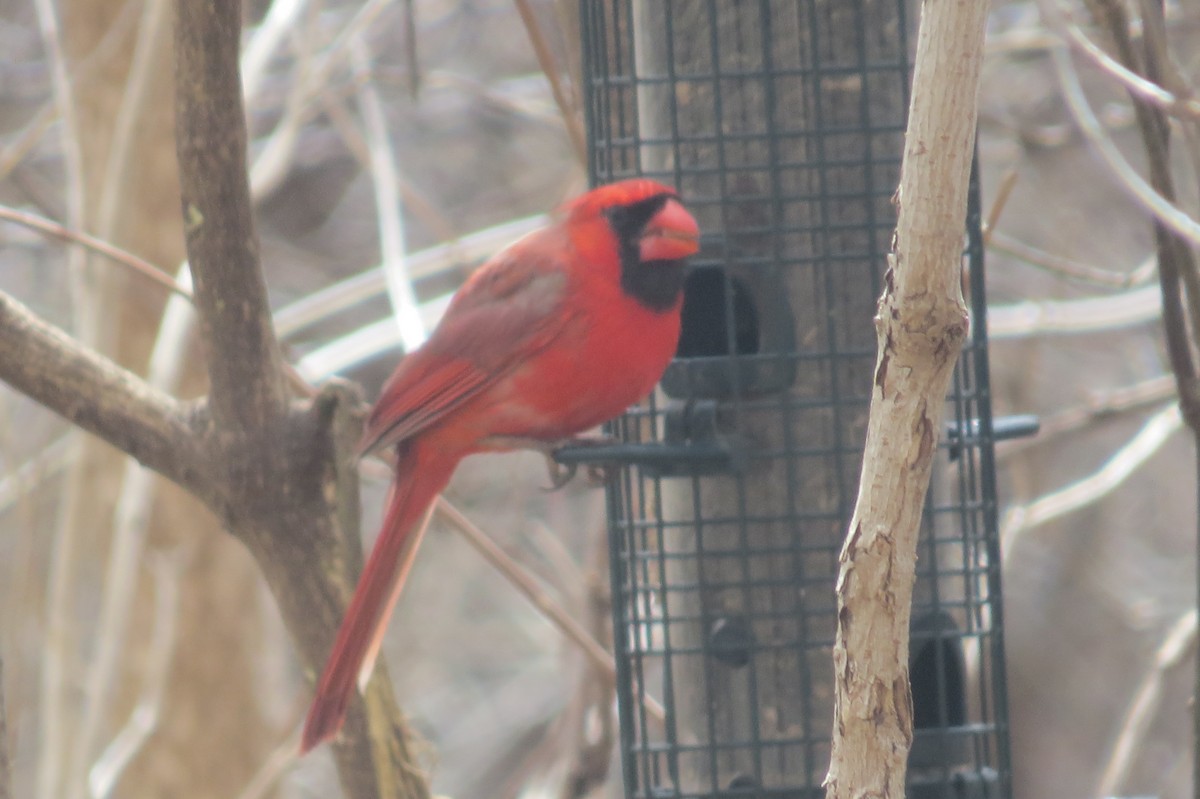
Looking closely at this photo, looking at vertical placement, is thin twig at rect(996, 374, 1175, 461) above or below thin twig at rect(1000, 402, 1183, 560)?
above

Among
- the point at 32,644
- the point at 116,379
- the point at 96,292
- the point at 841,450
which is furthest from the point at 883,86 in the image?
the point at 32,644

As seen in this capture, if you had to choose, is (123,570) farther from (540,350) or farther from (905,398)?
(905,398)

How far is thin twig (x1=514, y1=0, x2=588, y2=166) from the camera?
3.86 metres

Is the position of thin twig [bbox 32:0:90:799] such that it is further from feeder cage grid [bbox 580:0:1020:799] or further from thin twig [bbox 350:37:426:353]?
feeder cage grid [bbox 580:0:1020:799]

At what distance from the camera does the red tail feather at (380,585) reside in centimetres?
340

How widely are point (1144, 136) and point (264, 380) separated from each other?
1.80 meters

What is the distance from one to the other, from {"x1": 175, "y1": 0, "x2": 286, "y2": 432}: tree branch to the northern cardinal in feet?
2.31

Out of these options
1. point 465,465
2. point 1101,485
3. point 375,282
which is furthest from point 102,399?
point 465,465

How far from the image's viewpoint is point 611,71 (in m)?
4.12

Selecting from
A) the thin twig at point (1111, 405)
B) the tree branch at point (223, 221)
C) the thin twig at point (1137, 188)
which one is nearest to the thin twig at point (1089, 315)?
the thin twig at point (1111, 405)

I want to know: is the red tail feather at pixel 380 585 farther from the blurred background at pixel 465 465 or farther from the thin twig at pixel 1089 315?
the thin twig at pixel 1089 315

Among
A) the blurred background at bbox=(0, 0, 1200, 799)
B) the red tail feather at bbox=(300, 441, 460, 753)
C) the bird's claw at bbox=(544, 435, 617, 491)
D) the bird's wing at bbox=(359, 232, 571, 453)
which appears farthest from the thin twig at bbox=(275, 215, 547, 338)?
the bird's claw at bbox=(544, 435, 617, 491)

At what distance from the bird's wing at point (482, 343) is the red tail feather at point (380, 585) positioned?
0.10 m

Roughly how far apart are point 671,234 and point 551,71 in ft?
2.06
